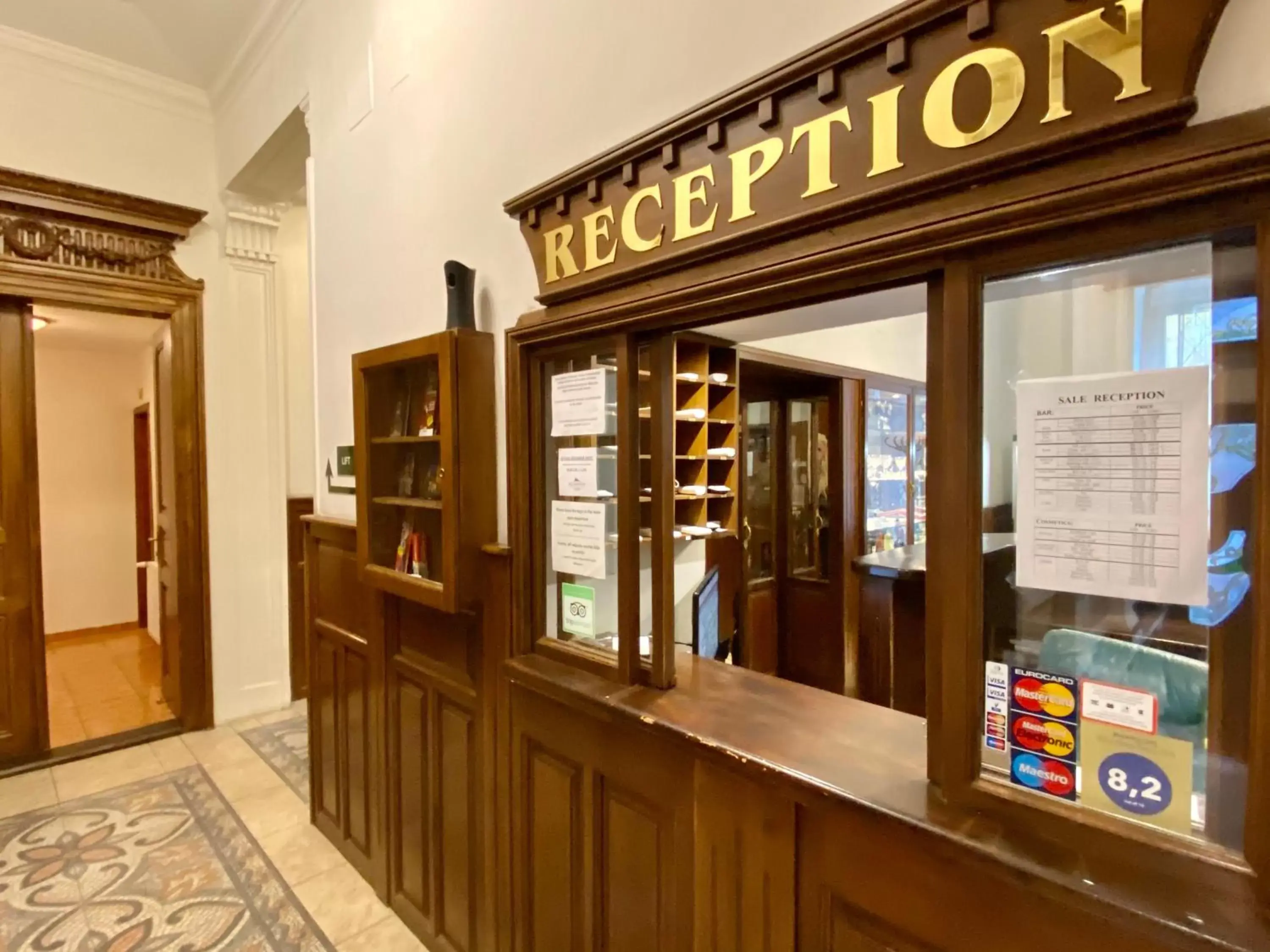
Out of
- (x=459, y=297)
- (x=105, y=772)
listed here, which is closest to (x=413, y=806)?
(x=459, y=297)

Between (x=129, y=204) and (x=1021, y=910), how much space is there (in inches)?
184

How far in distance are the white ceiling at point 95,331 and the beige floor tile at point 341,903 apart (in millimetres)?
3176

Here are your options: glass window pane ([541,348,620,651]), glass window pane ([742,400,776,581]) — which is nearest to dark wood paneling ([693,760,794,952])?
glass window pane ([541,348,620,651])

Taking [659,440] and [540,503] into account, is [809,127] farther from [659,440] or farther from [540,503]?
[540,503]

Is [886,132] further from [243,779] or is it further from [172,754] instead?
[172,754]

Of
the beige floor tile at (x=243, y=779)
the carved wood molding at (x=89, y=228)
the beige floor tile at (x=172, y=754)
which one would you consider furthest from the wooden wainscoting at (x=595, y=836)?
the carved wood molding at (x=89, y=228)

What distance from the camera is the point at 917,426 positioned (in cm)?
520

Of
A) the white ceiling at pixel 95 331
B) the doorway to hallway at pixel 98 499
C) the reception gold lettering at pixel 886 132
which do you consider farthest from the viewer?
the doorway to hallway at pixel 98 499

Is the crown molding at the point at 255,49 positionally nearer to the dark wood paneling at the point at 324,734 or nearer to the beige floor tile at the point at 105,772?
the dark wood paneling at the point at 324,734

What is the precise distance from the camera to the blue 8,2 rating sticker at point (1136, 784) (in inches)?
33.6

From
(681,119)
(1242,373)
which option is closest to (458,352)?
(681,119)

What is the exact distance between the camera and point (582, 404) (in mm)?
1657

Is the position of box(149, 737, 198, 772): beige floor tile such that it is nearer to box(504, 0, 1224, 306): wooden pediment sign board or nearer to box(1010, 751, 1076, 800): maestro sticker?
box(504, 0, 1224, 306): wooden pediment sign board

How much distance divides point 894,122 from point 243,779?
154 inches
